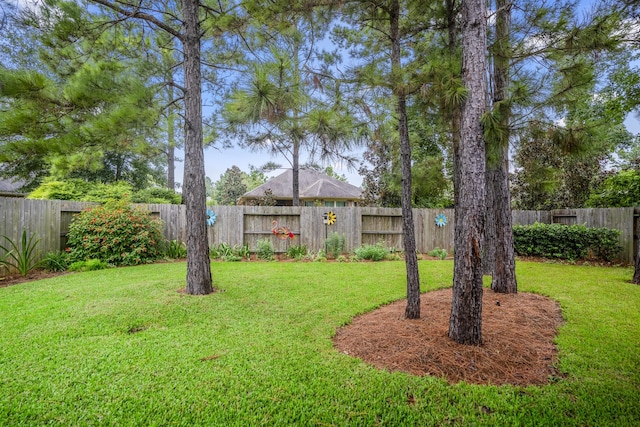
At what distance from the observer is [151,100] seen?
4176 millimetres

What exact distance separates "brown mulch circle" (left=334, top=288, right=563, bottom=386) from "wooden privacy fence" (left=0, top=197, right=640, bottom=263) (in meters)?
6.08

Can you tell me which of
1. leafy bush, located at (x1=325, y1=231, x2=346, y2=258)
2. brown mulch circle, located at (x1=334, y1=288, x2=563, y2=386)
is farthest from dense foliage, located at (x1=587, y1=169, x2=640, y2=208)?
leafy bush, located at (x1=325, y1=231, x2=346, y2=258)

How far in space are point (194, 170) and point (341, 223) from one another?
603cm

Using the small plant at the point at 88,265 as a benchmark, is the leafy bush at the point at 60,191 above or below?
above

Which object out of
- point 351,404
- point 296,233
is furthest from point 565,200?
point 351,404

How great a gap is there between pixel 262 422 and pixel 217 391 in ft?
1.58

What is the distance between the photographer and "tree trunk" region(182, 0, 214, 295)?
184 inches

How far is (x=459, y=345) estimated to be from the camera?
2.70 meters

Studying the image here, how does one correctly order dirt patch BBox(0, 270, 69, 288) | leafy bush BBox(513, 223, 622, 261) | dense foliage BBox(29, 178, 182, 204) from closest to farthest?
dirt patch BBox(0, 270, 69, 288)
leafy bush BBox(513, 223, 622, 261)
dense foliage BBox(29, 178, 182, 204)

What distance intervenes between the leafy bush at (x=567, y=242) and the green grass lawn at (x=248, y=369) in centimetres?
466

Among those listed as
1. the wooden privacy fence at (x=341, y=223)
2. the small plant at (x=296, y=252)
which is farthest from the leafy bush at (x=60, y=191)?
the small plant at (x=296, y=252)

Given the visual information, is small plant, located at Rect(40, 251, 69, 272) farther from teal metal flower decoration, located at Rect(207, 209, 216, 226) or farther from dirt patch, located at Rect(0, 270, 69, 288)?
teal metal flower decoration, located at Rect(207, 209, 216, 226)

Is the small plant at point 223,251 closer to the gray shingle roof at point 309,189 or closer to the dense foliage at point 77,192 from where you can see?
the dense foliage at point 77,192

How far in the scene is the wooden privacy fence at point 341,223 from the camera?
808 centimetres
